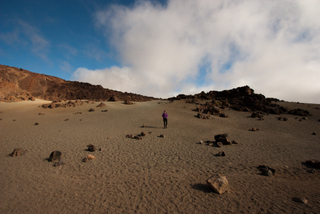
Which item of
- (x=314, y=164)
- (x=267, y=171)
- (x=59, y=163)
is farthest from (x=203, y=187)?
(x=59, y=163)

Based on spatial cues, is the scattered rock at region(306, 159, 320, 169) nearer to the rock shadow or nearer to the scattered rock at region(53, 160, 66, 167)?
the rock shadow

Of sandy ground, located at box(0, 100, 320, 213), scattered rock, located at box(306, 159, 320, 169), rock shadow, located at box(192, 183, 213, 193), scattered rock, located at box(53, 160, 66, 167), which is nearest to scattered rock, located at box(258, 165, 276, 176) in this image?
sandy ground, located at box(0, 100, 320, 213)

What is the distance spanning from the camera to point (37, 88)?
3275 cm

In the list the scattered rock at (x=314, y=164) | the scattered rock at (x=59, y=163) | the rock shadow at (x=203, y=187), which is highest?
the scattered rock at (x=314, y=164)

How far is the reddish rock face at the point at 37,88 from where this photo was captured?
26844mm

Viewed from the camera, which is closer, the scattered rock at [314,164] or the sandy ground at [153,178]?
the sandy ground at [153,178]

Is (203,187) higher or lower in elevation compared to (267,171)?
lower

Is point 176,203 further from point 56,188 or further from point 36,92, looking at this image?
point 36,92

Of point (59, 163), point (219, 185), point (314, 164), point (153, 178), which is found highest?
point (314, 164)

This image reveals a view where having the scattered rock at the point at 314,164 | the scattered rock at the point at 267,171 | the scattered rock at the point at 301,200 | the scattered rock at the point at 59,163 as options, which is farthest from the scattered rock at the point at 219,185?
the scattered rock at the point at 59,163

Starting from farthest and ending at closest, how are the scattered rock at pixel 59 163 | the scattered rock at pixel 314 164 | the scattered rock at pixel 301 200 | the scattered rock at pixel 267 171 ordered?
the scattered rock at pixel 59 163 < the scattered rock at pixel 314 164 < the scattered rock at pixel 267 171 < the scattered rock at pixel 301 200

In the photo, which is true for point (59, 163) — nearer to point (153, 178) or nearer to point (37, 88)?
point (153, 178)

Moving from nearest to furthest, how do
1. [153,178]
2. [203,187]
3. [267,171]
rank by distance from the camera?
[203,187] → [153,178] → [267,171]

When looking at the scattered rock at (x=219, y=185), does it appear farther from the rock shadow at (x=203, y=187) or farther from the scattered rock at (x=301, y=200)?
the scattered rock at (x=301, y=200)
